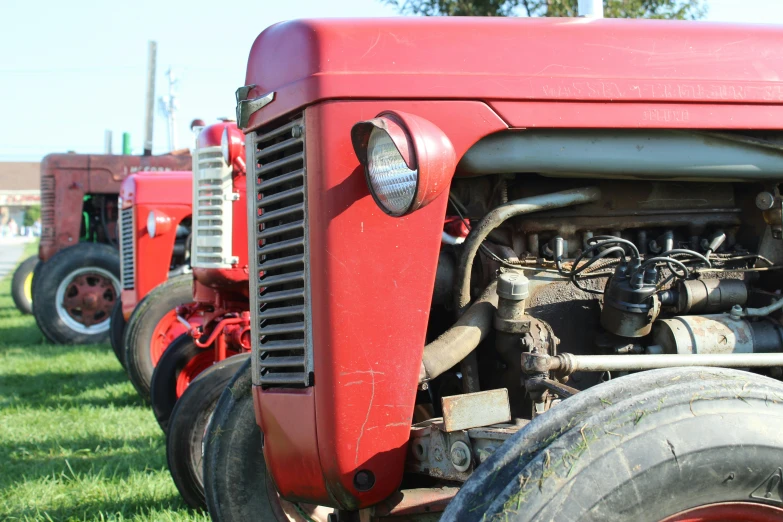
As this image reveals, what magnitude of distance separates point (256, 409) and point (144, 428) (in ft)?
12.9

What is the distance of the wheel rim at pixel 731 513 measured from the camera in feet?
6.20

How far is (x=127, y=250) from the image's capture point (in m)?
8.55

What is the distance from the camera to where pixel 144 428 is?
6.21 m

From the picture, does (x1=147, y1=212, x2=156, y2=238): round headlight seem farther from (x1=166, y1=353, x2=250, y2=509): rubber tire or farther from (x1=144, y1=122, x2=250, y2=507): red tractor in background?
(x1=166, y1=353, x2=250, y2=509): rubber tire

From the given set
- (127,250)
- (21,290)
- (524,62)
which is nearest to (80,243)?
(127,250)

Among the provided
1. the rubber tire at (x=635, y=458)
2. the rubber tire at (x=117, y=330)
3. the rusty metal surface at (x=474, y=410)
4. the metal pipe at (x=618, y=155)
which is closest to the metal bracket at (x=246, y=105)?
the metal pipe at (x=618, y=155)

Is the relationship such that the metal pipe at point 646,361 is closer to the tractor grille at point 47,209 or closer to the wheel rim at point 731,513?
the wheel rim at point 731,513

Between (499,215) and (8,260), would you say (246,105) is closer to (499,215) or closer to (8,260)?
(499,215)

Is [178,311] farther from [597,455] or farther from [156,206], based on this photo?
[597,455]

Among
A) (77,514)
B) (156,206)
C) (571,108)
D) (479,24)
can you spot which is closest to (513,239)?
(571,108)

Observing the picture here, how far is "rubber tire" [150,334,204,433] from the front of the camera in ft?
17.8

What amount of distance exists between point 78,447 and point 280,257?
3827 millimetres

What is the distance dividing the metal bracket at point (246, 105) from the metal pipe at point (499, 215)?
0.73 metres

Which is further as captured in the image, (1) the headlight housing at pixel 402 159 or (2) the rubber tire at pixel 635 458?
(1) the headlight housing at pixel 402 159
